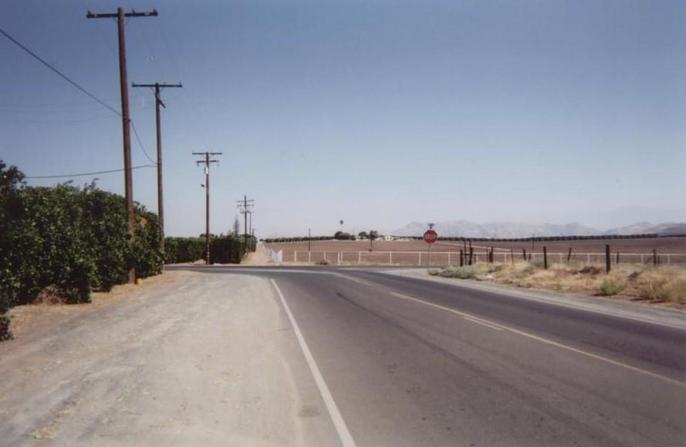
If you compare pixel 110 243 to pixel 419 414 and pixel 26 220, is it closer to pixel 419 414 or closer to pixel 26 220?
pixel 26 220

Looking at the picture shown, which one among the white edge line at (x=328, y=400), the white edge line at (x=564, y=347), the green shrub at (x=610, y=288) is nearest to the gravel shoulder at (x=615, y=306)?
the green shrub at (x=610, y=288)

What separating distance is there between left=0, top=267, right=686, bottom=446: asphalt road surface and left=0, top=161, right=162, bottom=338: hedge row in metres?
3.23

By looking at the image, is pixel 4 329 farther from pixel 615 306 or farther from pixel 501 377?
pixel 615 306

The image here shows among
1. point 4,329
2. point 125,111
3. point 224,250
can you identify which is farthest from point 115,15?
point 224,250

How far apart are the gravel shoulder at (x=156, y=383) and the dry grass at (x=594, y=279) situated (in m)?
14.1

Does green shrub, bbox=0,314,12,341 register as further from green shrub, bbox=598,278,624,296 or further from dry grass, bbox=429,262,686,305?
green shrub, bbox=598,278,624,296

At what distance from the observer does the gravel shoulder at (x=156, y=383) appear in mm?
5816

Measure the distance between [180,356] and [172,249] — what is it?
56804 mm

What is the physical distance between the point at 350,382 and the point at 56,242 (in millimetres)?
12085

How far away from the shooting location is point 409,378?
8102mm

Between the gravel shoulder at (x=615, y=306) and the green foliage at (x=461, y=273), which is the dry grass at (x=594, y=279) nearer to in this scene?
the green foliage at (x=461, y=273)

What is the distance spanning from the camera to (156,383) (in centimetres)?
782

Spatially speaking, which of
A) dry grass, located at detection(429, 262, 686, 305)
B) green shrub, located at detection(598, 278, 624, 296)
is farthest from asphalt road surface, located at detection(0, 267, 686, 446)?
green shrub, located at detection(598, 278, 624, 296)

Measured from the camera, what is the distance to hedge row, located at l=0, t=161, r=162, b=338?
14.0m
